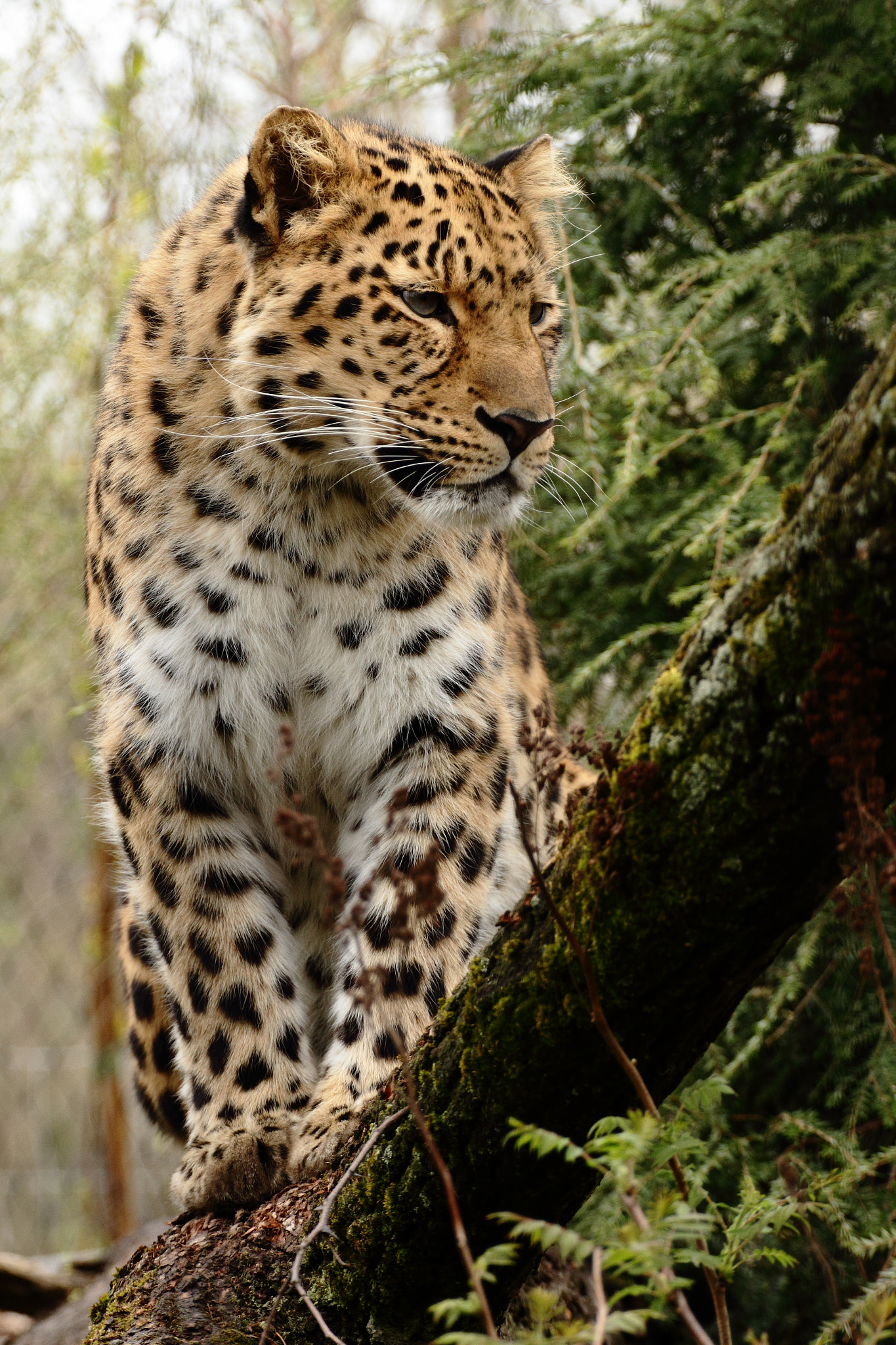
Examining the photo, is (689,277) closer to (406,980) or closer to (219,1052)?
(406,980)

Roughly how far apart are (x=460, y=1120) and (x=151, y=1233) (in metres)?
3.57

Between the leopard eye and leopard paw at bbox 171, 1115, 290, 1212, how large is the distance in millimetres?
2130

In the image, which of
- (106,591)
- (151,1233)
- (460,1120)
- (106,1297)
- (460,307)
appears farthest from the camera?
(151,1233)

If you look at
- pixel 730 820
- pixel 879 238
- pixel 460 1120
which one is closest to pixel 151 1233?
pixel 460 1120

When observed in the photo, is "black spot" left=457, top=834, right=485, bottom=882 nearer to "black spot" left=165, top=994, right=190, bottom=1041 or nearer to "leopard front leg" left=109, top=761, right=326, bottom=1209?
"leopard front leg" left=109, top=761, right=326, bottom=1209

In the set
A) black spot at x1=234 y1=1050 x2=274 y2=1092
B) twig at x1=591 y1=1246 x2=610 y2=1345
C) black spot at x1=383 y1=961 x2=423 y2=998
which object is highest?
twig at x1=591 y1=1246 x2=610 y2=1345

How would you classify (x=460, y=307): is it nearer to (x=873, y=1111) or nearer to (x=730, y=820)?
(x=730, y=820)

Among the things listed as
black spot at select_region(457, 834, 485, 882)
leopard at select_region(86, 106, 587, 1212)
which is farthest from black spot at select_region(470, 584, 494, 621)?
black spot at select_region(457, 834, 485, 882)

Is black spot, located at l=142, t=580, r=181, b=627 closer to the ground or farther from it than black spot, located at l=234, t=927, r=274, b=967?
farther from it

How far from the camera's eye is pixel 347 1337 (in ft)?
8.35

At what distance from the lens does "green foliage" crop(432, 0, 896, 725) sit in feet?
13.8

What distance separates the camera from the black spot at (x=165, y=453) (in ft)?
11.6

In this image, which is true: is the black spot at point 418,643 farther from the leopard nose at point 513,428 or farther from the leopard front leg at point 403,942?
the leopard nose at point 513,428

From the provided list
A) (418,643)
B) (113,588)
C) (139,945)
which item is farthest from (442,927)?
(113,588)
